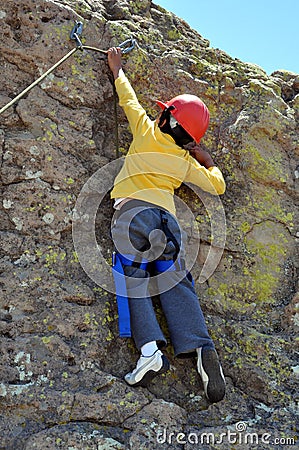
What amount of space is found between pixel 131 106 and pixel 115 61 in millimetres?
569

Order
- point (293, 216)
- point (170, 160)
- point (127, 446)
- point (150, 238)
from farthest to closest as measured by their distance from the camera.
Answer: point (293, 216) < point (170, 160) < point (150, 238) < point (127, 446)

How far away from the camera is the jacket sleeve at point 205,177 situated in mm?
4895

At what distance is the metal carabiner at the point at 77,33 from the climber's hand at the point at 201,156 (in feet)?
4.88

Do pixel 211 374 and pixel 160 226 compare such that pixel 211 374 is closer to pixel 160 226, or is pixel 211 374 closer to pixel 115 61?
pixel 160 226

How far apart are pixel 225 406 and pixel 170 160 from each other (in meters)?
2.14

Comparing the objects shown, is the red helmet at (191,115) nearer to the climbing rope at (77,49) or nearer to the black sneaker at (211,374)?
the climbing rope at (77,49)

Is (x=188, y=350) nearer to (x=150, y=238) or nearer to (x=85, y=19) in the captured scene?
(x=150, y=238)

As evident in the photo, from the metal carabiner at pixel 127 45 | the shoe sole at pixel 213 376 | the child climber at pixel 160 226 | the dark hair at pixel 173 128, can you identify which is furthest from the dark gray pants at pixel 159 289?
the metal carabiner at pixel 127 45

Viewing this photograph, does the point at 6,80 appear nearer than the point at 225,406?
No

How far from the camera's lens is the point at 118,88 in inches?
199

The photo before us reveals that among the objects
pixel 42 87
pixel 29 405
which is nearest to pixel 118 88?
pixel 42 87

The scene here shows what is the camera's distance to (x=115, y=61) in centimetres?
518

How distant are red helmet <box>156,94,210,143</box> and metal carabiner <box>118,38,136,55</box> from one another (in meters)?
0.84

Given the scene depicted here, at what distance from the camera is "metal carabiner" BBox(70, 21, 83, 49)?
16.8 ft
